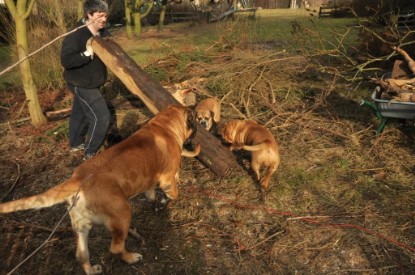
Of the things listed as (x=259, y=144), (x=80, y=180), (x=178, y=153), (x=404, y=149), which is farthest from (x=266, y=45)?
(x=80, y=180)

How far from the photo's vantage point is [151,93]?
512cm

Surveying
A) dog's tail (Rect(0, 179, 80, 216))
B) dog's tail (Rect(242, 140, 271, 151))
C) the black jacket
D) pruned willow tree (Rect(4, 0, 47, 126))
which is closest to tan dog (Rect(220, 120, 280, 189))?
dog's tail (Rect(242, 140, 271, 151))

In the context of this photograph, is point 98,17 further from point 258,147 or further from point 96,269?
point 96,269

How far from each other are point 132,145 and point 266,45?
41.3 ft

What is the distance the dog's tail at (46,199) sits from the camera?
96.0 inches

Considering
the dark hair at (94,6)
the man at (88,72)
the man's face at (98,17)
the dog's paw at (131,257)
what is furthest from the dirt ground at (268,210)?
the dark hair at (94,6)

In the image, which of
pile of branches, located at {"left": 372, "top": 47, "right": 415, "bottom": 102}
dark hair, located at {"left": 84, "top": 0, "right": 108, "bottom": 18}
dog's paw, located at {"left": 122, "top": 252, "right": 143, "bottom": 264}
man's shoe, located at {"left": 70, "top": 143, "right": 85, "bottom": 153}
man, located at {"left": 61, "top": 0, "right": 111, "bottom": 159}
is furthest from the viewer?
man's shoe, located at {"left": 70, "top": 143, "right": 85, "bottom": 153}

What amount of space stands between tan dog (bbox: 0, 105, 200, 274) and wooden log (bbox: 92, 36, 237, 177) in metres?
1.13

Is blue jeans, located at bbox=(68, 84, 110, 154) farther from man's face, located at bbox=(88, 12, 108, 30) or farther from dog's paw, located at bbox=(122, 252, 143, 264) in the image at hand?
dog's paw, located at bbox=(122, 252, 143, 264)

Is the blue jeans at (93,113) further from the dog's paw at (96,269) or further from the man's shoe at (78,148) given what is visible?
the dog's paw at (96,269)

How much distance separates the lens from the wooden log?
498cm

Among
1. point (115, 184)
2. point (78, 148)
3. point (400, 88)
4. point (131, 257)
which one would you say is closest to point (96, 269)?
point (131, 257)

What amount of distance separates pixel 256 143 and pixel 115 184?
94.9 inches

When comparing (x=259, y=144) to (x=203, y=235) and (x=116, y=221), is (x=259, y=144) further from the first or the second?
(x=116, y=221)
